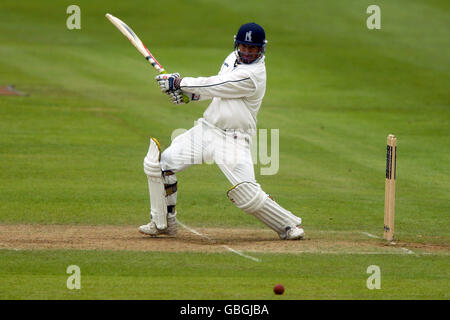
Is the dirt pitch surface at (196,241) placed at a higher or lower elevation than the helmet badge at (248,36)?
lower

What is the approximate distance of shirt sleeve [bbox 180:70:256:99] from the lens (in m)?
11.3

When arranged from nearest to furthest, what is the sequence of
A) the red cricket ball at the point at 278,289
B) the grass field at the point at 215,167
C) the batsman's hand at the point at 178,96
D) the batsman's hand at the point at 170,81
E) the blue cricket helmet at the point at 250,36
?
the red cricket ball at the point at 278,289
the grass field at the point at 215,167
the blue cricket helmet at the point at 250,36
the batsman's hand at the point at 170,81
the batsman's hand at the point at 178,96

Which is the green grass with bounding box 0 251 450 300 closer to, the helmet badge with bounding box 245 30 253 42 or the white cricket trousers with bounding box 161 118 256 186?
the white cricket trousers with bounding box 161 118 256 186

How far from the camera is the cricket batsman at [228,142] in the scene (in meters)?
11.3

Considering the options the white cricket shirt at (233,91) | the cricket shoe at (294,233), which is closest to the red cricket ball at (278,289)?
the cricket shoe at (294,233)

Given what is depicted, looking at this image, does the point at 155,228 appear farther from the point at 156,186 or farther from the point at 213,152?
the point at 213,152

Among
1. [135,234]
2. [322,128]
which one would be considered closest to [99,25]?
[322,128]

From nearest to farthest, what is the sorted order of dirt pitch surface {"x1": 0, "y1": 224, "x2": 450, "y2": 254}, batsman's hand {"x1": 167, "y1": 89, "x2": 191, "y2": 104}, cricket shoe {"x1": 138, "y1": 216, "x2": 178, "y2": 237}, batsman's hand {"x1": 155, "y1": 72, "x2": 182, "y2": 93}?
dirt pitch surface {"x1": 0, "y1": 224, "x2": 450, "y2": 254}
batsman's hand {"x1": 155, "y1": 72, "x2": 182, "y2": 93}
batsman's hand {"x1": 167, "y1": 89, "x2": 191, "y2": 104}
cricket shoe {"x1": 138, "y1": 216, "x2": 178, "y2": 237}

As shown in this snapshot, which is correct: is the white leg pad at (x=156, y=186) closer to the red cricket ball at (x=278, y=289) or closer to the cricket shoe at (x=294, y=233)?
the cricket shoe at (x=294, y=233)

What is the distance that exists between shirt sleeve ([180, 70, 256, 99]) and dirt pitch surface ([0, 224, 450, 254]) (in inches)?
71.0

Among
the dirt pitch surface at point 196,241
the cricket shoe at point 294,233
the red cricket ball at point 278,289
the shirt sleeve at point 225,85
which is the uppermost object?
the shirt sleeve at point 225,85

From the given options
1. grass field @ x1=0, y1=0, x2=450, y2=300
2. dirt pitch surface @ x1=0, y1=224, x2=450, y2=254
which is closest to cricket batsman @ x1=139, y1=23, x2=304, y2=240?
dirt pitch surface @ x1=0, y1=224, x2=450, y2=254

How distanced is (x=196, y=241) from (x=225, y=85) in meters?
1.93

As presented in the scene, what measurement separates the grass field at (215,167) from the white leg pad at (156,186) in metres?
0.46
